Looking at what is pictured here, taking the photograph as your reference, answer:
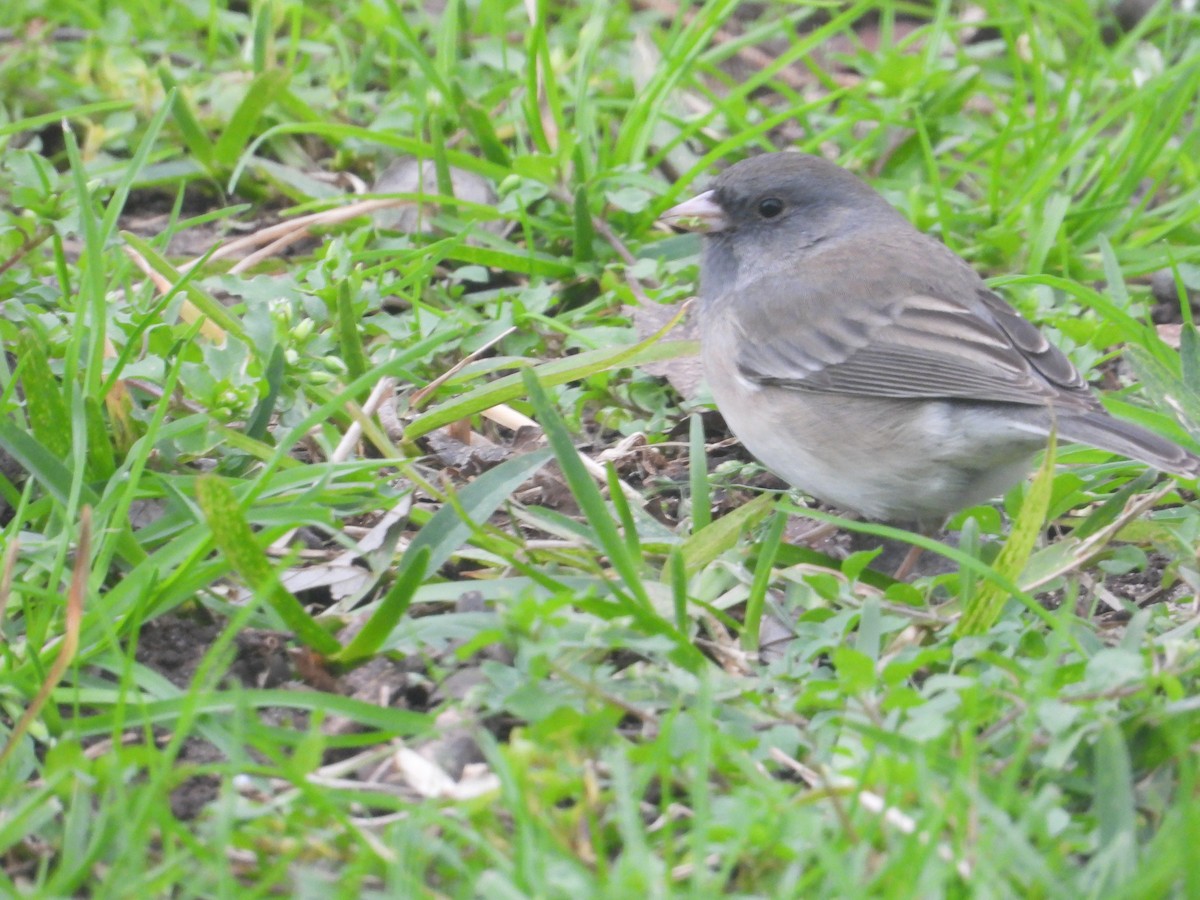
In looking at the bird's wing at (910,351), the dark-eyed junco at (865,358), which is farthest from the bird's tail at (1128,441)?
the bird's wing at (910,351)

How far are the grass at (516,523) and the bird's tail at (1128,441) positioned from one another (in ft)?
0.32

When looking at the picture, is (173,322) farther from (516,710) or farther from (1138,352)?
(1138,352)

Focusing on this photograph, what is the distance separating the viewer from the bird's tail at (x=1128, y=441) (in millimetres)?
2711

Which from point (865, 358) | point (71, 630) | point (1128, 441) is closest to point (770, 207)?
point (865, 358)

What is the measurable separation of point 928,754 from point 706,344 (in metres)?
1.54

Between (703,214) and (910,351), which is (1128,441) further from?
(703,214)

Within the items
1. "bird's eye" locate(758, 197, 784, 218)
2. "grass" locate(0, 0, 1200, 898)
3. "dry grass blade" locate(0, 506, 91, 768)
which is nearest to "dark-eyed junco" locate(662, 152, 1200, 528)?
"bird's eye" locate(758, 197, 784, 218)

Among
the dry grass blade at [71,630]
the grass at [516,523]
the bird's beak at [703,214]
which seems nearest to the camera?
the grass at [516,523]

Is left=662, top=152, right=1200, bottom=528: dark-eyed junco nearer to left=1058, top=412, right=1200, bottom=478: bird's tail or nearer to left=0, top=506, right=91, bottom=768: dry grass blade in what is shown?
left=1058, top=412, right=1200, bottom=478: bird's tail

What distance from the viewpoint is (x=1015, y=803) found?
1.97 metres

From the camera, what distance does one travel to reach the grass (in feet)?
6.45

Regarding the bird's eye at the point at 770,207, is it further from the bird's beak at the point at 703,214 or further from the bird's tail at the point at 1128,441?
the bird's tail at the point at 1128,441

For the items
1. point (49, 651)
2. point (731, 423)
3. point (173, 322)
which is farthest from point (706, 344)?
point (49, 651)

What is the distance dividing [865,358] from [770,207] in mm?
586
